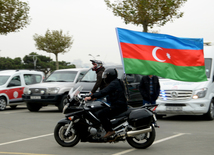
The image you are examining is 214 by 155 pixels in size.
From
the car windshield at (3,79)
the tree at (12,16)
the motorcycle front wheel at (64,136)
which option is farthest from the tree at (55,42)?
the motorcycle front wheel at (64,136)

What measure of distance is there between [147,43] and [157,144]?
231 centimetres

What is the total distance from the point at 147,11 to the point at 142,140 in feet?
57.1

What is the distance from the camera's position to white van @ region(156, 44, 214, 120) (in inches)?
479

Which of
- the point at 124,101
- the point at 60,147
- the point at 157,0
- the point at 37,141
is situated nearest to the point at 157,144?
the point at 124,101

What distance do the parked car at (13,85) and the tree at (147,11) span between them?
26.7 feet

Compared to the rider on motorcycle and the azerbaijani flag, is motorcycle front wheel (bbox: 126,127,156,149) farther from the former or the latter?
the azerbaijani flag

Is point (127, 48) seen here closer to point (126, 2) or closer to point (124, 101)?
point (124, 101)

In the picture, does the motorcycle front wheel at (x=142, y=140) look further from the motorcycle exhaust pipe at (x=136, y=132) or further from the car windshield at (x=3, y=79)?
the car windshield at (x=3, y=79)

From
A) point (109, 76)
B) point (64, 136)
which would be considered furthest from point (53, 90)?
point (109, 76)

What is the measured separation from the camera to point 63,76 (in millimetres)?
17281

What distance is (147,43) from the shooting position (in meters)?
8.89

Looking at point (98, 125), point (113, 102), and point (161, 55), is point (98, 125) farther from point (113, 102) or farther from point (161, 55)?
point (161, 55)

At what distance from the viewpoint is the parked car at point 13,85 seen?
17.6 meters

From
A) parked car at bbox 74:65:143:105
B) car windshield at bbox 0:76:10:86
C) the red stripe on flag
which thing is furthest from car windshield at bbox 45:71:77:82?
the red stripe on flag
